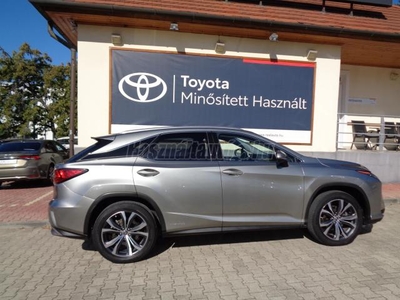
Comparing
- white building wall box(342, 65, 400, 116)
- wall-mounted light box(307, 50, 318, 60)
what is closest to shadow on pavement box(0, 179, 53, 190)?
wall-mounted light box(307, 50, 318, 60)

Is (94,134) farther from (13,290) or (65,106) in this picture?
(65,106)

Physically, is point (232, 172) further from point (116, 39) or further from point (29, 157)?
point (29, 157)

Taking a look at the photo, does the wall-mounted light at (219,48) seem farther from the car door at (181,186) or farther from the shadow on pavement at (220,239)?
the shadow on pavement at (220,239)

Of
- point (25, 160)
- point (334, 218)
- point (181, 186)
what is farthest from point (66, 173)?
point (25, 160)

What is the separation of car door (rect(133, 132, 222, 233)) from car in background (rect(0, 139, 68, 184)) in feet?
19.9

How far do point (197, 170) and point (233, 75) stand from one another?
472cm

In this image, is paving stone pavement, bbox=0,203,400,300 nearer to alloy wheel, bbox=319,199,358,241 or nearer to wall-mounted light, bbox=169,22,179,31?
alloy wheel, bbox=319,199,358,241

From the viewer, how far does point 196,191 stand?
3.85 metres

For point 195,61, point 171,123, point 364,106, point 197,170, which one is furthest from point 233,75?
point 364,106

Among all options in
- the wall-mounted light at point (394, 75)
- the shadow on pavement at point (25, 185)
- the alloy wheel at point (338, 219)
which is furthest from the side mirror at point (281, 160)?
the wall-mounted light at point (394, 75)

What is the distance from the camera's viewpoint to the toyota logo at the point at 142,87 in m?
7.51

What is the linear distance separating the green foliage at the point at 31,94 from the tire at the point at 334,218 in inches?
1024

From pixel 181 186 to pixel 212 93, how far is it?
15.0 feet

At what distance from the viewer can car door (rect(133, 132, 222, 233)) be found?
3771 mm
